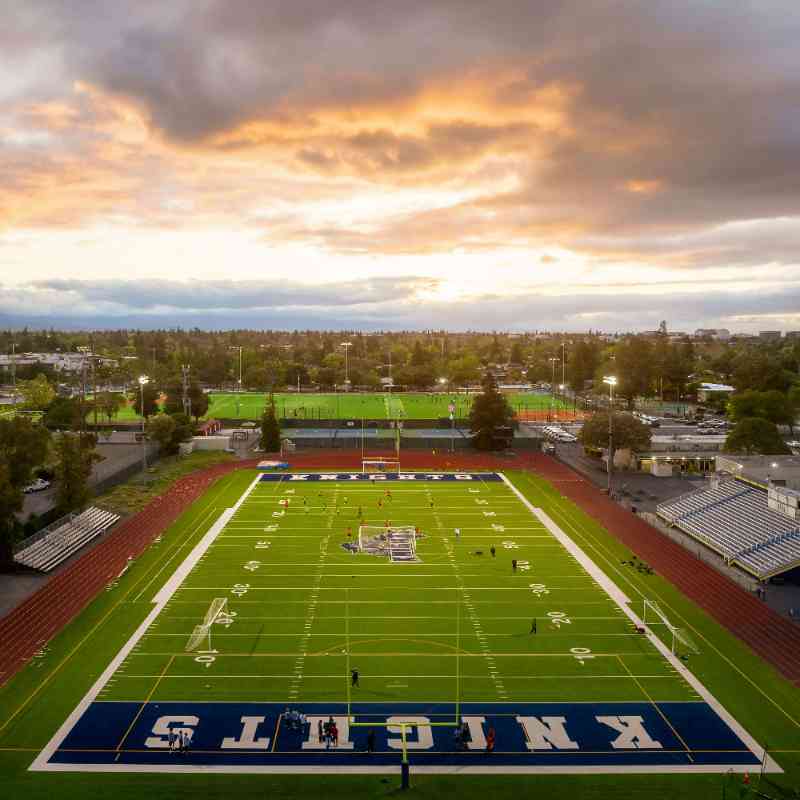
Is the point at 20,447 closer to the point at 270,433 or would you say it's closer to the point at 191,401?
the point at 270,433

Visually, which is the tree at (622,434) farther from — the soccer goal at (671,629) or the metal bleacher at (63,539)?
the metal bleacher at (63,539)

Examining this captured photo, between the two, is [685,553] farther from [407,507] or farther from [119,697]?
[119,697]

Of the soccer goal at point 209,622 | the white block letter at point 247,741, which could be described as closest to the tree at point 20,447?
the soccer goal at point 209,622

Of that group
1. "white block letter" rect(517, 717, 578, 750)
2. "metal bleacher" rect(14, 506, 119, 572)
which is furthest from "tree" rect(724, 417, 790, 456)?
"metal bleacher" rect(14, 506, 119, 572)

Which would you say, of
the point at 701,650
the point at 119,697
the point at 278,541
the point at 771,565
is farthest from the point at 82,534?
the point at 771,565

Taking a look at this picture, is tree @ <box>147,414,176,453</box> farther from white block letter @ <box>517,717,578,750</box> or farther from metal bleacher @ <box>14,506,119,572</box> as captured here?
white block letter @ <box>517,717,578,750</box>
